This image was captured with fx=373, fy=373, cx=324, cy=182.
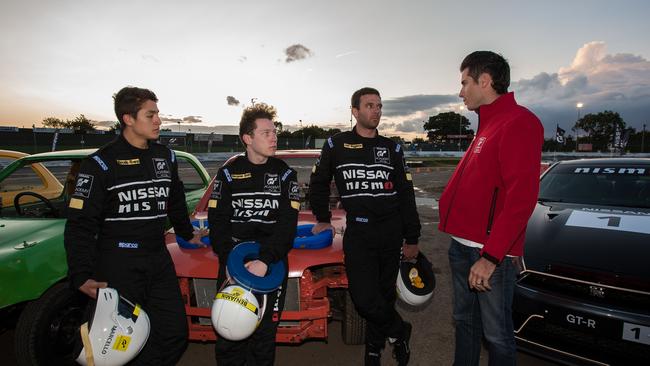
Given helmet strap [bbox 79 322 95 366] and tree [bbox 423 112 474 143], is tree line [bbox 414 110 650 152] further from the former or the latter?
helmet strap [bbox 79 322 95 366]

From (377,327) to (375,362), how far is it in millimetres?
269

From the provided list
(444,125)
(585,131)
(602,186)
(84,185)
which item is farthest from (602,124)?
(84,185)

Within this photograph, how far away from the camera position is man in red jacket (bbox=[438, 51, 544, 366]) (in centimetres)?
186

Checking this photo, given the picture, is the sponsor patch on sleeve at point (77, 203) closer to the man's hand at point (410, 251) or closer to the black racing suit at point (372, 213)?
the black racing suit at point (372, 213)

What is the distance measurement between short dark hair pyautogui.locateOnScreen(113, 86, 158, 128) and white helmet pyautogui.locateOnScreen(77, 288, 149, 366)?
1061mm

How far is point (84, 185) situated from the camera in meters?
2.10

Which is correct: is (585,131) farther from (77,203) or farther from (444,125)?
(77,203)

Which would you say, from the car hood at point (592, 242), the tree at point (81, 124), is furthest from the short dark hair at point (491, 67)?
the tree at point (81, 124)

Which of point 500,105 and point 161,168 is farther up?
point 500,105

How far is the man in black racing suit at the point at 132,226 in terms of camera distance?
2.06 m

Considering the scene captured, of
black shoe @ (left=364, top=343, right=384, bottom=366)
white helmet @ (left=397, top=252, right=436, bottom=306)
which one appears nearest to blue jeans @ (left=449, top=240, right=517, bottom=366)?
white helmet @ (left=397, top=252, right=436, bottom=306)

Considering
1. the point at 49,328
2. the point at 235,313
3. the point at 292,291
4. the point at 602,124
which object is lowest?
the point at 49,328

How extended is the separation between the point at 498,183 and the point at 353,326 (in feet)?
5.36

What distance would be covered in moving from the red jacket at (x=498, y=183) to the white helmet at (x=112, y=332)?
185 centimetres
